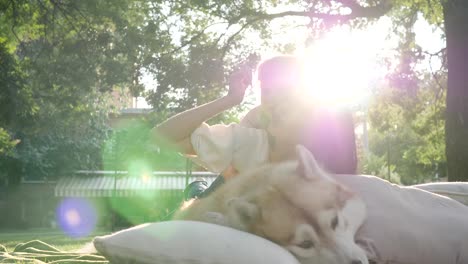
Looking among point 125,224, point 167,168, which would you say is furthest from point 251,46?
point 167,168

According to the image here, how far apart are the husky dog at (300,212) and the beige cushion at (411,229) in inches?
3.6

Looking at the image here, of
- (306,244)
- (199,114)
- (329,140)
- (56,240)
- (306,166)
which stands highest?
(199,114)

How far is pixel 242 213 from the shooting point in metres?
3.13

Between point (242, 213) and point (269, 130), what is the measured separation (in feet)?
5.08

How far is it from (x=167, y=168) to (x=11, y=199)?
10.6 m

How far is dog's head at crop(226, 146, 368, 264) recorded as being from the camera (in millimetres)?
3035

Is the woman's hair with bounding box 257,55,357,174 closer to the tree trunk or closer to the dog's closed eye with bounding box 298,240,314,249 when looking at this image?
the dog's closed eye with bounding box 298,240,314,249

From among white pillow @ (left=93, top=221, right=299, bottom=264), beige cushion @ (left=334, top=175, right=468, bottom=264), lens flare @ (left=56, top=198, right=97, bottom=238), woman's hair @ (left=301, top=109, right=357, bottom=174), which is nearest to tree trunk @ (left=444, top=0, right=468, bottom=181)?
woman's hair @ (left=301, top=109, right=357, bottom=174)

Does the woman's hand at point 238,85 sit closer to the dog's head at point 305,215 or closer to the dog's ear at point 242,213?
the dog's head at point 305,215

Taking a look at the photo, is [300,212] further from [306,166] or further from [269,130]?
[269,130]

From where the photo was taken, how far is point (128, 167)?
116 ft

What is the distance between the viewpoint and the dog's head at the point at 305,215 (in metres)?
3.04

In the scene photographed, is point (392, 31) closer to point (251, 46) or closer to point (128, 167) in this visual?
point (251, 46)

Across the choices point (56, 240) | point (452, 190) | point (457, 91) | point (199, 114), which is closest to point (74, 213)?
point (56, 240)
